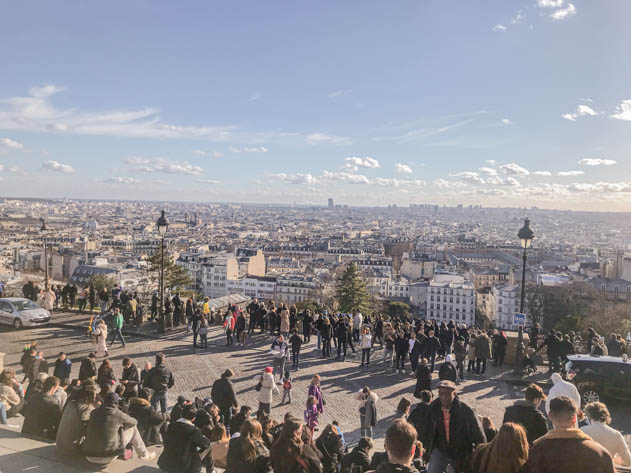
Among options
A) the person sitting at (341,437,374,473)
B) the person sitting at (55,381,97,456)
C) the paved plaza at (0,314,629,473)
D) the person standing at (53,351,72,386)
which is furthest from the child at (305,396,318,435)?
the person standing at (53,351,72,386)

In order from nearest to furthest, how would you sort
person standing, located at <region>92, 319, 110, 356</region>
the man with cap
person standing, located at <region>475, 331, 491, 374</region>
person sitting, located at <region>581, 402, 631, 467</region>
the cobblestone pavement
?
1. person sitting, located at <region>581, 402, 631, 467</region>
2. the man with cap
3. the cobblestone pavement
4. person standing, located at <region>92, 319, 110, 356</region>
5. person standing, located at <region>475, 331, 491, 374</region>

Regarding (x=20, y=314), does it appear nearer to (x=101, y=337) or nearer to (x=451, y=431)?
(x=101, y=337)

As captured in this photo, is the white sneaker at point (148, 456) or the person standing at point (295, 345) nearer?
the white sneaker at point (148, 456)

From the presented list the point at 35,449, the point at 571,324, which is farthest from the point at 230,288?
the point at 35,449

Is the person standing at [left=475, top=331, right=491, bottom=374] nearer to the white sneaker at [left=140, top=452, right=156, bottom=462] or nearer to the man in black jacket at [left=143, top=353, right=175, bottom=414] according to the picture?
the man in black jacket at [left=143, top=353, right=175, bottom=414]

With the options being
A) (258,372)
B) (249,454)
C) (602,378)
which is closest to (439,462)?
(249,454)

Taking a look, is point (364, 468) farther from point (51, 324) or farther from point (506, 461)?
point (51, 324)

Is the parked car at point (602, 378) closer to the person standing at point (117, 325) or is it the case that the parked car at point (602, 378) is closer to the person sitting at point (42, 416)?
the person sitting at point (42, 416)


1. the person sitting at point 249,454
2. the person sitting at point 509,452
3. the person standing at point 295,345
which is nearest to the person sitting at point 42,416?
the person sitting at point 249,454
